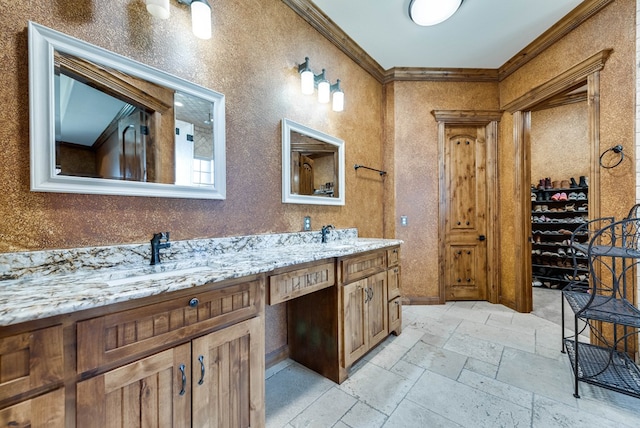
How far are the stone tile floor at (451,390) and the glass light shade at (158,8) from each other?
2.29 m

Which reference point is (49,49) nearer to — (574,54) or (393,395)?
(393,395)

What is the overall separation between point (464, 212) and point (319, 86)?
2449mm

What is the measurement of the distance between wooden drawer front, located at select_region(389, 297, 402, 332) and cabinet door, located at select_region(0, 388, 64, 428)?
6.93 ft

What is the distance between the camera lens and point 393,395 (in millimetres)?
1684

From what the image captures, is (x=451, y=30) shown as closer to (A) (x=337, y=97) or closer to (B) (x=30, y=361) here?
(A) (x=337, y=97)

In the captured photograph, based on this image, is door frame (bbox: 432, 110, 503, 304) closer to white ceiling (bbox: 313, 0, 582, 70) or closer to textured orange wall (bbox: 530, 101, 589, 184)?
white ceiling (bbox: 313, 0, 582, 70)

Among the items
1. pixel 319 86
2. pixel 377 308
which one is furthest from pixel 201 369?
pixel 319 86

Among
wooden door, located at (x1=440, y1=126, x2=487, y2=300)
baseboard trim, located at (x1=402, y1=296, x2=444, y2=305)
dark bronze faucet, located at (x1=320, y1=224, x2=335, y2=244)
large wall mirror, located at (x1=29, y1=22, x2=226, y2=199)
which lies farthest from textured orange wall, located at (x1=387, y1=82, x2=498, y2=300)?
large wall mirror, located at (x1=29, y1=22, x2=226, y2=199)

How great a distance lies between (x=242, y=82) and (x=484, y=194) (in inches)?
124

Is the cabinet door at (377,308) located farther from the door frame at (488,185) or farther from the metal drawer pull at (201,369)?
the door frame at (488,185)

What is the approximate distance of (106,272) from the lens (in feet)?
3.93

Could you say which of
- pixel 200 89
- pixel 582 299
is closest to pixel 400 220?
pixel 582 299

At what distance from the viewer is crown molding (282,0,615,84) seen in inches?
89.7

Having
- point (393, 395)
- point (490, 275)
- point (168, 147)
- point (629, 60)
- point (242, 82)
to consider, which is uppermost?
point (629, 60)
